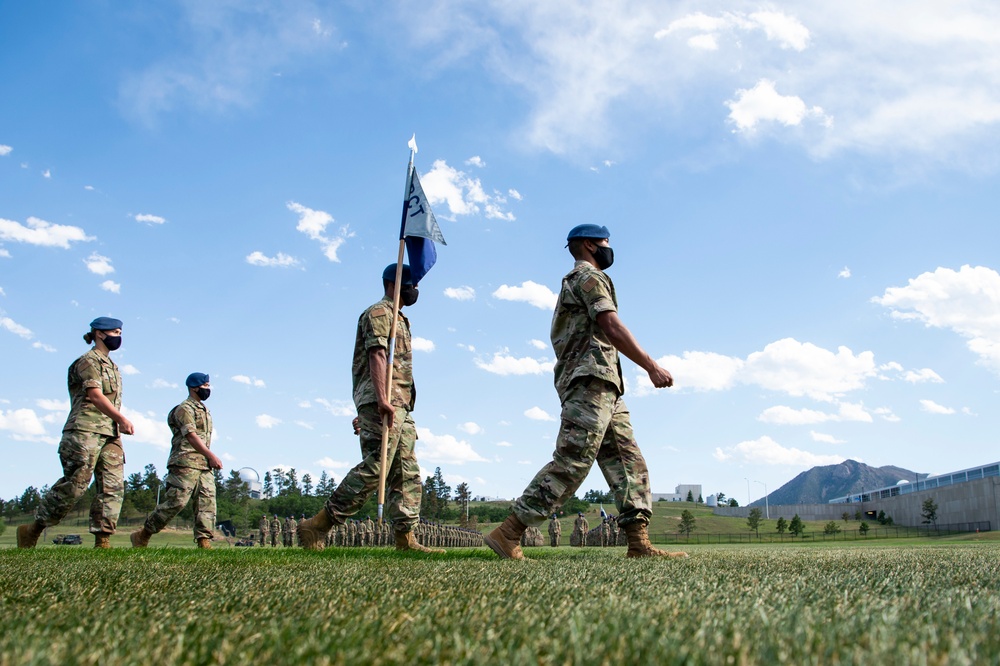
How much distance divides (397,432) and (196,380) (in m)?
5.68

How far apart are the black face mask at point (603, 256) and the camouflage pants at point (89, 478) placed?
661 cm

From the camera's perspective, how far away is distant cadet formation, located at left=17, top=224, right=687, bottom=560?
5.20 meters

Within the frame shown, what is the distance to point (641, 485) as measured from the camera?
6000 millimetres

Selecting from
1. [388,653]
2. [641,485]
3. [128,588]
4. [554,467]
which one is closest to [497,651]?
[388,653]

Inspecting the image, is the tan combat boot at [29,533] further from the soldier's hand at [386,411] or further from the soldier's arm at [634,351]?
the soldier's arm at [634,351]

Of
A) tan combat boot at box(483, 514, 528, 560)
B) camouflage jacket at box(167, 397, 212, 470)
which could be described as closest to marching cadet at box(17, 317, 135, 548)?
camouflage jacket at box(167, 397, 212, 470)

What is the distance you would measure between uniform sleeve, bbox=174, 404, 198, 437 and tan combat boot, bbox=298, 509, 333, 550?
16.0 ft

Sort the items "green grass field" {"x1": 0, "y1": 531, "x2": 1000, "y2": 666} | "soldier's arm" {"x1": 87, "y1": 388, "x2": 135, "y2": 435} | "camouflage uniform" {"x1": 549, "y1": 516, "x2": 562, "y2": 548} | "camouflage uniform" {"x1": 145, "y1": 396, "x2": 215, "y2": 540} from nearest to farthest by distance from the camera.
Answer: "green grass field" {"x1": 0, "y1": 531, "x2": 1000, "y2": 666}
"soldier's arm" {"x1": 87, "y1": 388, "x2": 135, "y2": 435}
"camouflage uniform" {"x1": 145, "y1": 396, "x2": 215, "y2": 540}
"camouflage uniform" {"x1": 549, "y1": 516, "x2": 562, "y2": 548}

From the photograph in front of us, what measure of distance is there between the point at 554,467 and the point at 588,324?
1.14 meters

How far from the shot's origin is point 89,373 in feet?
28.4

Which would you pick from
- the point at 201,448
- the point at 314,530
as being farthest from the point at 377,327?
the point at 201,448

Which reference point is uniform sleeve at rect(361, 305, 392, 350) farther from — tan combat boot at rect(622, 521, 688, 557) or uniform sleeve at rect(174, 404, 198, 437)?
uniform sleeve at rect(174, 404, 198, 437)

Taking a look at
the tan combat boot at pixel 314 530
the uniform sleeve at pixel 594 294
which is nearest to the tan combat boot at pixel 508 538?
the uniform sleeve at pixel 594 294

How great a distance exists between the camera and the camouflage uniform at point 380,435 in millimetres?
6590
